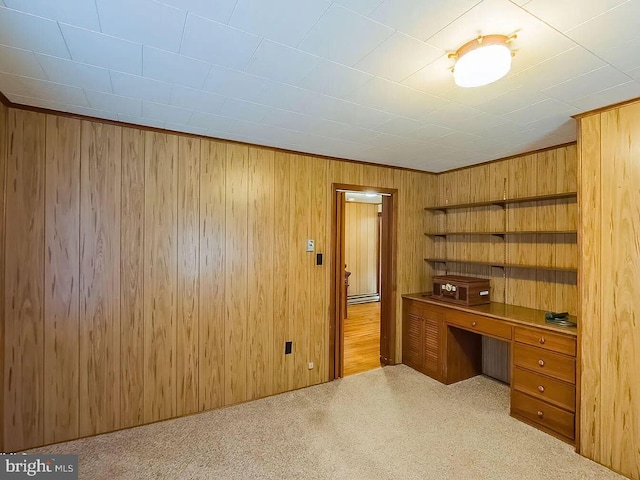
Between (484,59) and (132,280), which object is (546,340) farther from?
(132,280)

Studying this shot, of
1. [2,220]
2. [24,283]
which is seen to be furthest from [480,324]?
[2,220]

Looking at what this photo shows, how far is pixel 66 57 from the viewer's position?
162 centimetres

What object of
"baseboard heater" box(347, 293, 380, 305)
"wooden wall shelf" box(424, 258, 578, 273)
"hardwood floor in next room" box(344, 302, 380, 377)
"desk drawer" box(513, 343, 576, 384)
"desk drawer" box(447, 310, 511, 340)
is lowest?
"hardwood floor in next room" box(344, 302, 380, 377)

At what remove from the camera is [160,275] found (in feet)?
8.70

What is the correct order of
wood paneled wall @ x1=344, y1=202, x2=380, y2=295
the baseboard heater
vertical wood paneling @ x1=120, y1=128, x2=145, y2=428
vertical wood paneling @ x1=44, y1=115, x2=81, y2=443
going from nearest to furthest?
vertical wood paneling @ x1=44, y1=115, x2=81, y2=443, vertical wood paneling @ x1=120, y1=128, x2=145, y2=428, the baseboard heater, wood paneled wall @ x1=344, y1=202, x2=380, y2=295

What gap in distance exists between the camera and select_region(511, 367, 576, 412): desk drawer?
2430 mm

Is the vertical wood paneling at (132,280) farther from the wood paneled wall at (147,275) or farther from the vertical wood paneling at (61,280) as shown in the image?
the vertical wood paneling at (61,280)

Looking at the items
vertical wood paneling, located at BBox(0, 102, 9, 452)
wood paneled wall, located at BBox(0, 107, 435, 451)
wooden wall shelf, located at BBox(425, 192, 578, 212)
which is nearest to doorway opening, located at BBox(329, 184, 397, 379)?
wood paneled wall, located at BBox(0, 107, 435, 451)

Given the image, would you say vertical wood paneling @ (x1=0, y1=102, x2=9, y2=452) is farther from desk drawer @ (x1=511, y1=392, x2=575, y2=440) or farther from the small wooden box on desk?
desk drawer @ (x1=511, y1=392, x2=575, y2=440)

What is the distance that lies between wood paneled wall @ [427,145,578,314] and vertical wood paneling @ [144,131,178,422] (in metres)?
3.28

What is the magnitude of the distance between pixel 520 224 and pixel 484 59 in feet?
8.05

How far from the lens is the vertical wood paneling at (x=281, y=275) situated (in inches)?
124

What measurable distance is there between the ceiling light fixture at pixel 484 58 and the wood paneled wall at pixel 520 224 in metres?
2.09

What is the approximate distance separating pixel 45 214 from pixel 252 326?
6.01ft
